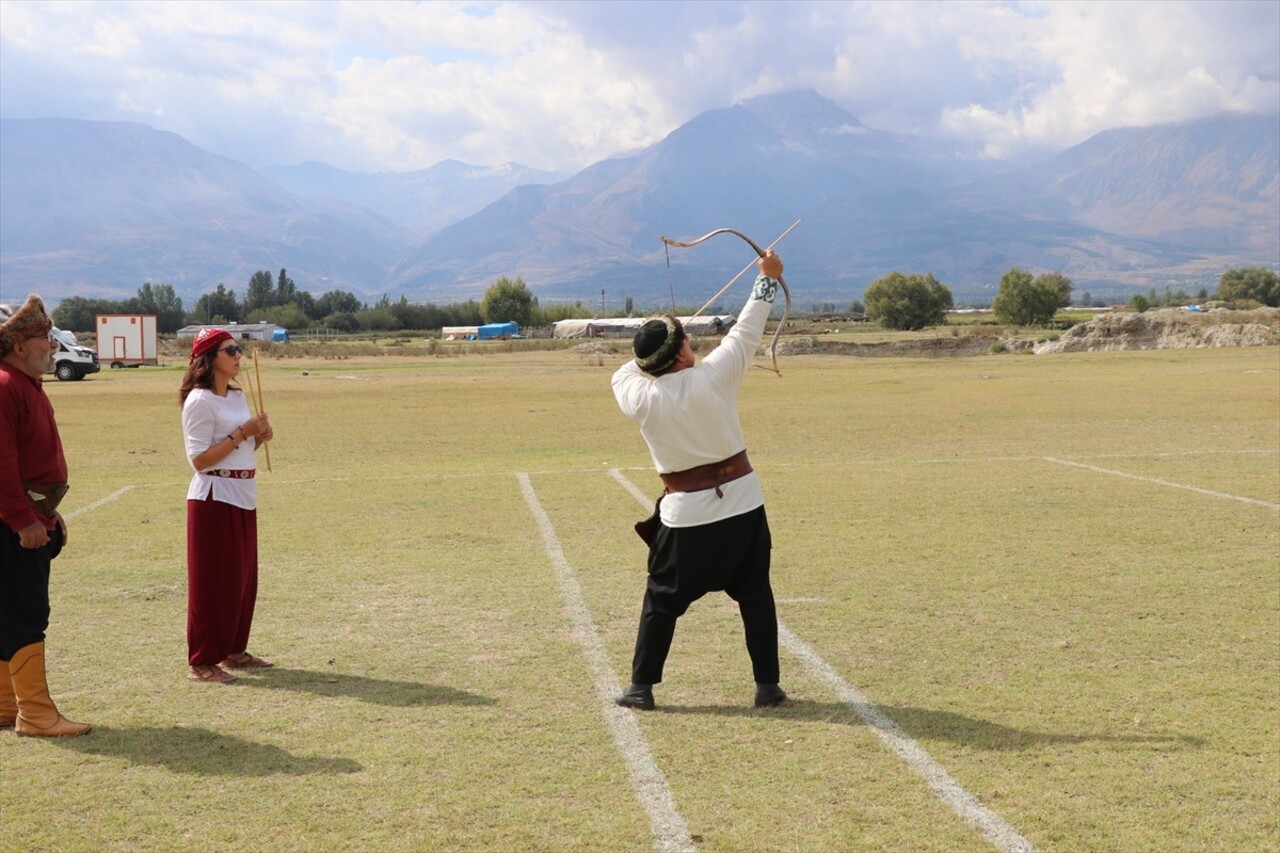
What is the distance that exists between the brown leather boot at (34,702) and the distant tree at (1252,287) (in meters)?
166

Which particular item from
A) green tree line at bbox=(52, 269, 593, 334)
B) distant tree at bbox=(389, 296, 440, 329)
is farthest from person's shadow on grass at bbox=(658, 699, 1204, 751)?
distant tree at bbox=(389, 296, 440, 329)

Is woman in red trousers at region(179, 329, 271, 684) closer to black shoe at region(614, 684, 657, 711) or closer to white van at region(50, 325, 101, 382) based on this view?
black shoe at region(614, 684, 657, 711)

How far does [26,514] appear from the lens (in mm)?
5922

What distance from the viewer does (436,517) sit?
13.1 metres

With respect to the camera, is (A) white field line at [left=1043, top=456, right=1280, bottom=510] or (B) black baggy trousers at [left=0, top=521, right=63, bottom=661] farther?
(A) white field line at [left=1043, top=456, right=1280, bottom=510]

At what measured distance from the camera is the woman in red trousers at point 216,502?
7.00 metres

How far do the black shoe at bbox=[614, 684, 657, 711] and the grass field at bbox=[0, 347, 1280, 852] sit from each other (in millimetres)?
68

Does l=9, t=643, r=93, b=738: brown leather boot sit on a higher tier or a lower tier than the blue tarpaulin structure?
lower

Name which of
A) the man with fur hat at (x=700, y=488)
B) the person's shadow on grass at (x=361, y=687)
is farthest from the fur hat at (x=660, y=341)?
the person's shadow on grass at (x=361, y=687)

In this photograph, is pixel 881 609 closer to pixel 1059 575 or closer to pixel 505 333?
pixel 1059 575

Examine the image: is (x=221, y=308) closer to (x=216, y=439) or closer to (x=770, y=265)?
(x=216, y=439)

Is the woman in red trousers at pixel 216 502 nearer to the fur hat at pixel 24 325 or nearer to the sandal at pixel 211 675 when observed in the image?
the sandal at pixel 211 675

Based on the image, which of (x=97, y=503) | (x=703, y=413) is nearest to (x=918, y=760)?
(x=703, y=413)

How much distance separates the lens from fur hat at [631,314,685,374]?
19.7ft
